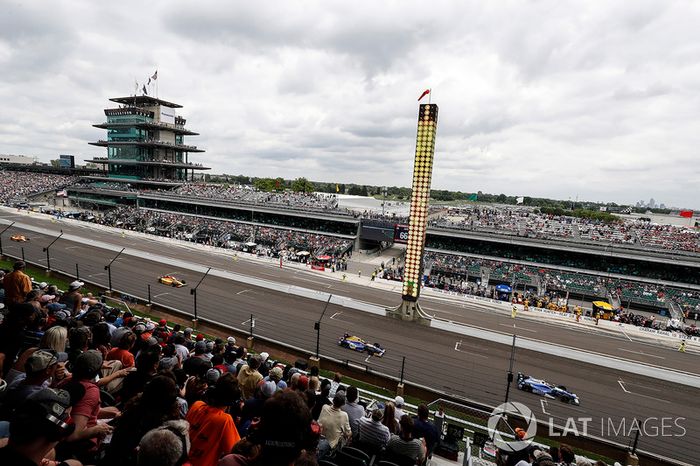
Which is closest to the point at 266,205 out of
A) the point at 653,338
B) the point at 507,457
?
the point at 653,338

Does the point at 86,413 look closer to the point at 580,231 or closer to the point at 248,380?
the point at 248,380

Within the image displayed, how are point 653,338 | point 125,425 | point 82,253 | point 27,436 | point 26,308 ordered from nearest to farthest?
point 27,436
point 125,425
point 26,308
point 653,338
point 82,253

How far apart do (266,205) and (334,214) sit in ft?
44.5

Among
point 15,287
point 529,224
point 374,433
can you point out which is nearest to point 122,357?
point 374,433

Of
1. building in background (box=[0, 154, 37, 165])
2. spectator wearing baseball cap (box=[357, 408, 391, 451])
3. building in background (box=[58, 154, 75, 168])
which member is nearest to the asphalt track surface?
spectator wearing baseball cap (box=[357, 408, 391, 451])

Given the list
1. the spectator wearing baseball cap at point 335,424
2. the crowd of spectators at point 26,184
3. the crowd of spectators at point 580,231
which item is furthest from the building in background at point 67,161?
the spectator wearing baseball cap at point 335,424

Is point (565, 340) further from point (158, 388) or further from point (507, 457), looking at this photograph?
point (158, 388)

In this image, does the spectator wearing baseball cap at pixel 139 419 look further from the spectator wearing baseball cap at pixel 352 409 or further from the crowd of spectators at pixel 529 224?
the crowd of spectators at pixel 529 224

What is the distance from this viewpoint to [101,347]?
641cm

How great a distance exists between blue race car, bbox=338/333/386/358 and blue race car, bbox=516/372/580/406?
6911 mm

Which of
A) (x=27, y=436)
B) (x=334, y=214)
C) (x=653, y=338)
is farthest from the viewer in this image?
(x=334, y=214)

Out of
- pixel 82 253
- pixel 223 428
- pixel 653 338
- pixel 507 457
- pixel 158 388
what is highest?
pixel 158 388

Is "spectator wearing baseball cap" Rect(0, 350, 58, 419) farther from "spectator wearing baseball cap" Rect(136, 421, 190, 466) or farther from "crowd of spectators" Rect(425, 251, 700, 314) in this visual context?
"crowd of spectators" Rect(425, 251, 700, 314)

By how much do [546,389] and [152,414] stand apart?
17.9 metres
